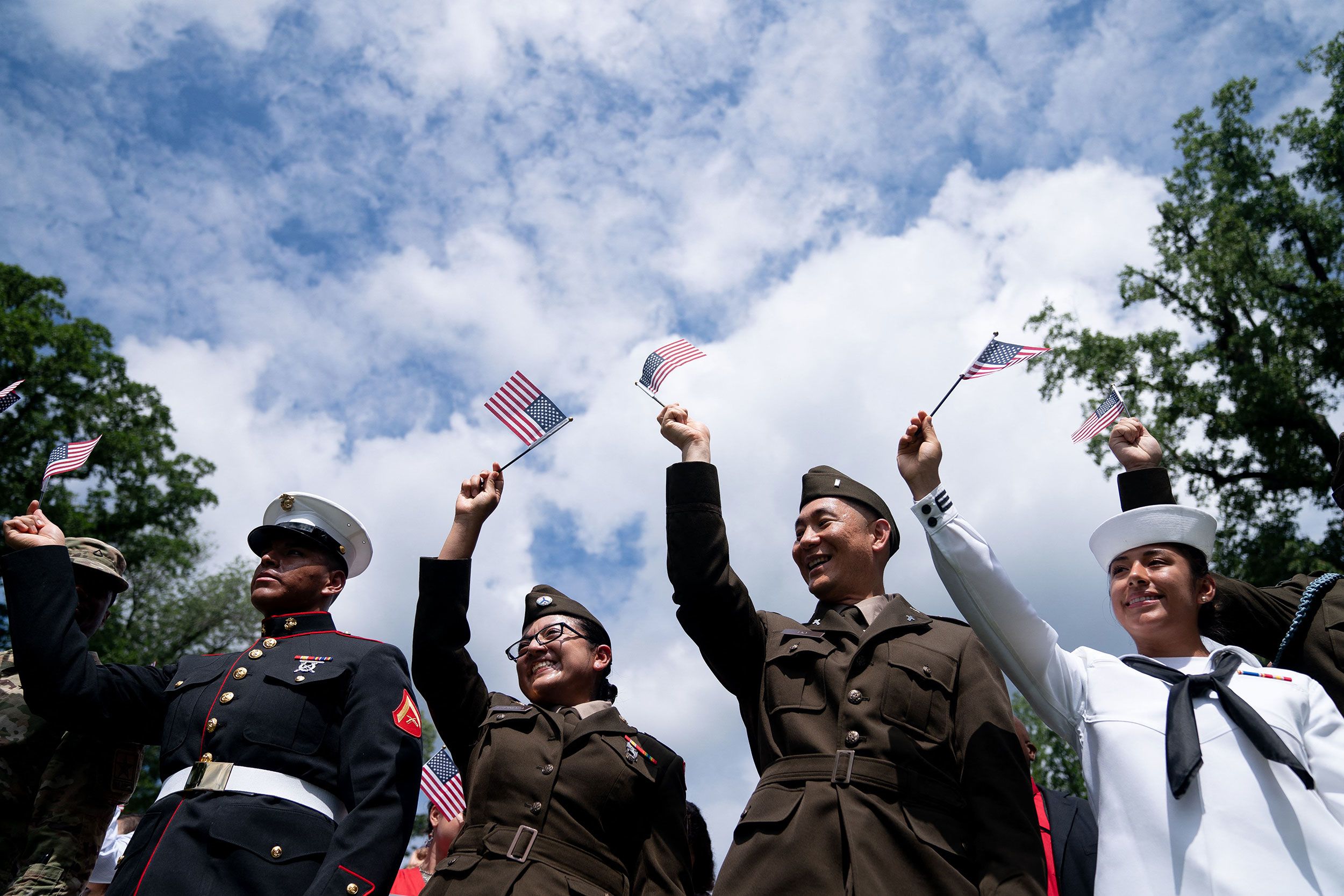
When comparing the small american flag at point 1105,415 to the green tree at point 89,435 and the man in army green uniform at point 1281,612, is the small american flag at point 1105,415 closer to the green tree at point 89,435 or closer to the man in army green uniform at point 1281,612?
the man in army green uniform at point 1281,612

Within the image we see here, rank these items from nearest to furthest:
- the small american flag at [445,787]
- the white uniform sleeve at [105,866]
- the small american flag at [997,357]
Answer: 1. the small american flag at [997,357]
2. the white uniform sleeve at [105,866]
3. the small american flag at [445,787]

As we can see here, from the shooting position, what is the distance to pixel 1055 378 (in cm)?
1789

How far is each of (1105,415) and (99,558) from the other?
5037mm

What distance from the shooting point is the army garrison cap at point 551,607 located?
5.14m

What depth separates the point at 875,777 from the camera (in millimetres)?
3203

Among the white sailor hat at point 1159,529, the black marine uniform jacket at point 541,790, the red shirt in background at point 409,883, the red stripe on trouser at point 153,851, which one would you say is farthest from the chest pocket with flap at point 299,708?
the red shirt in background at point 409,883

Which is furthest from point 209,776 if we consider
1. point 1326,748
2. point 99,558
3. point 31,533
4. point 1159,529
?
point 1326,748

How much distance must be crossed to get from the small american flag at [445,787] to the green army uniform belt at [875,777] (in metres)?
5.41

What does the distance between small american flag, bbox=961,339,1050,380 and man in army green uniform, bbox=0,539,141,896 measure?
4.06 meters

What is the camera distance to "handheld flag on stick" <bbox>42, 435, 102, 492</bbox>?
525 cm

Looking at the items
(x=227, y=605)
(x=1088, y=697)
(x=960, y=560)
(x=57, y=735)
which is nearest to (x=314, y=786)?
(x=57, y=735)

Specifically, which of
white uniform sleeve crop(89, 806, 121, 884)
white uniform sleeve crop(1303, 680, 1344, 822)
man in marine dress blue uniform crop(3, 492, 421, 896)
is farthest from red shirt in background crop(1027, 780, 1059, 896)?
white uniform sleeve crop(89, 806, 121, 884)

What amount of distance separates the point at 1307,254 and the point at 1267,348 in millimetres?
2288

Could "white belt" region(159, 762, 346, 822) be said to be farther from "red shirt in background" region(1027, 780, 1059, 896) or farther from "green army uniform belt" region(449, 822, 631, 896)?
"red shirt in background" region(1027, 780, 1059, 896)
